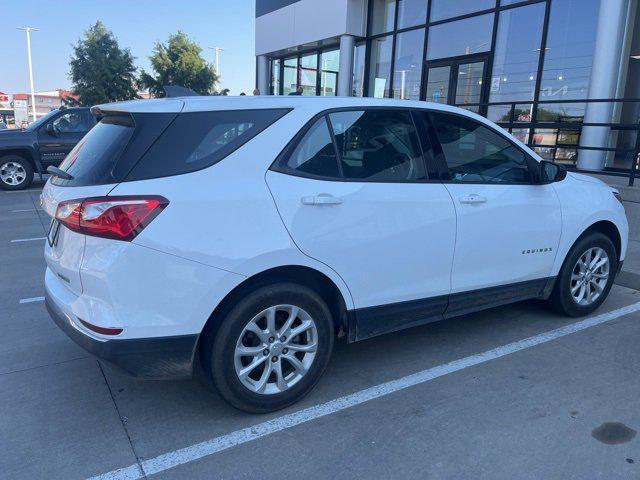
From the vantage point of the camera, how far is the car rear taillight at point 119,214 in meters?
2.55

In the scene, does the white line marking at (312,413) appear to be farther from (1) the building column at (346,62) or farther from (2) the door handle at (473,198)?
(1) the building column at (346,62)

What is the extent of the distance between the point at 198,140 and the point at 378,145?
119 centimetres

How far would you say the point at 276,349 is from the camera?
2994 mm

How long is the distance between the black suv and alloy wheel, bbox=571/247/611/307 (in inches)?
428

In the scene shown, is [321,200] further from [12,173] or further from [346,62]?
[346,62]

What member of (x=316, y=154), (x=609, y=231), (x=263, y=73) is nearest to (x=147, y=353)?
(x=316, y=154)

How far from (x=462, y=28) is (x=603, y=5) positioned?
3.59 m

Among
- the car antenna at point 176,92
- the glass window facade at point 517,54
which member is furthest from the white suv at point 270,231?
the glass window facade at point 517,54

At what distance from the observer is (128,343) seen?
8.59 ft

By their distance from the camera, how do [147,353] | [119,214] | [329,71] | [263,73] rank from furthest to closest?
[263,73]
[329,71]
[147,353]
[119,214]

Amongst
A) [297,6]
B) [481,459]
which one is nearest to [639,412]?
[481,459]

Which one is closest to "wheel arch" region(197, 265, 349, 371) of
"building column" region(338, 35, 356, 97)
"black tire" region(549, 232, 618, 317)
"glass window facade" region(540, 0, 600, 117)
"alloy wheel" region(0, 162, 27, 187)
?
"black tire" region(549, 232, 618, 317)

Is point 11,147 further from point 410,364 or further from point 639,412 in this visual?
point 639,412

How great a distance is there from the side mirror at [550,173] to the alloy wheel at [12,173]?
11481 millimetres
